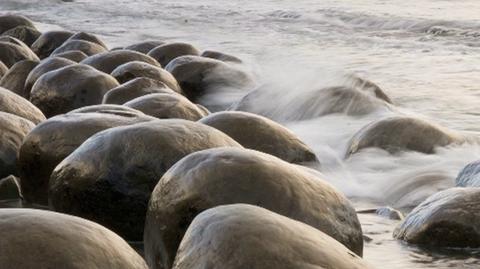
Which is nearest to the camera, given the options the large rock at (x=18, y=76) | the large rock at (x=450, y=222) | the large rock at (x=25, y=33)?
the large rock at (x=450, y=222)

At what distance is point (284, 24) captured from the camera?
53.9ft

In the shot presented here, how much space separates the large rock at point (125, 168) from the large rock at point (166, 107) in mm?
1384

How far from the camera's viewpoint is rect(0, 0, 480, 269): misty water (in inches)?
210

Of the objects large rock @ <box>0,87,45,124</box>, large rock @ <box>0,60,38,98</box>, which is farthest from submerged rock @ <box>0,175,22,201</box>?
large rock @ <box>0,60,38,98</box>

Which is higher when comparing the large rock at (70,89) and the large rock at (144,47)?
the large rock at (70,89)

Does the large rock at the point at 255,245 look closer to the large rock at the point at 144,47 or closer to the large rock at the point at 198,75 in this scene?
the large rock at the point at 198,75

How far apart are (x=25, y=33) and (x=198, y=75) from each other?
406cm

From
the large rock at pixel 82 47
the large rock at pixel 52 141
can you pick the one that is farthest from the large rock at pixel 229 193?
the large rock at pixel 82 47

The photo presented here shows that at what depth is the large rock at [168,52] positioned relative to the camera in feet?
30.2

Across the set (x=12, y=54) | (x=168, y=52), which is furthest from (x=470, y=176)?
(x=12, y=54)

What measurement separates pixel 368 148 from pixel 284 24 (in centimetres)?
1081

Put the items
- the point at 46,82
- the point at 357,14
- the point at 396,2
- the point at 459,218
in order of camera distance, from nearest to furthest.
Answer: the point at 459,218, the point at 46,82, the point at 357,14, the point at 396,2

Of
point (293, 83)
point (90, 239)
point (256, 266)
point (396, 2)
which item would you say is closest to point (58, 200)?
point (90, 239)

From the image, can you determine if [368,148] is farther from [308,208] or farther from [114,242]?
[114,242]
